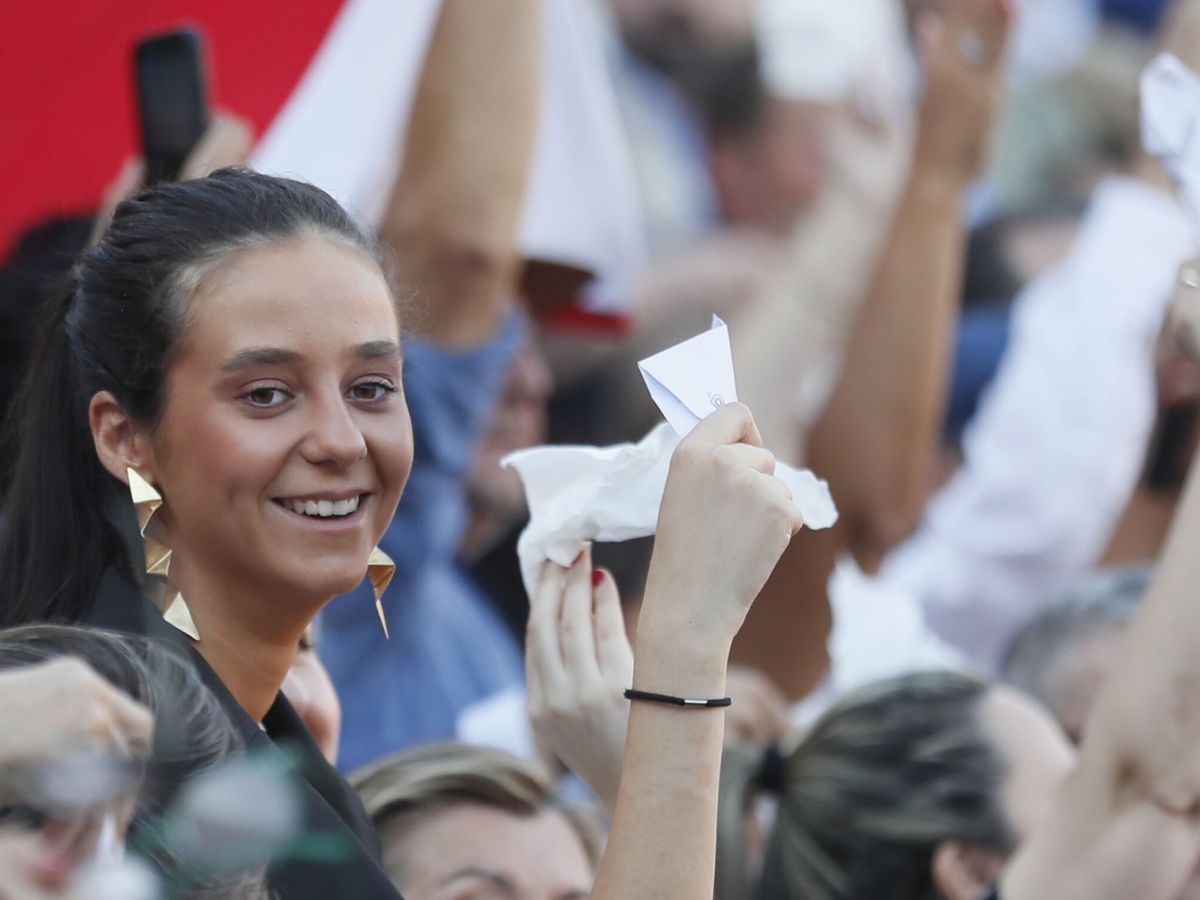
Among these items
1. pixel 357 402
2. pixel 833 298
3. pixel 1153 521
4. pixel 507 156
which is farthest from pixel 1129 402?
pixel 357 402

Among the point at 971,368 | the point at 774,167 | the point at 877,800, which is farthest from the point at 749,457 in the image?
the point at 774,167

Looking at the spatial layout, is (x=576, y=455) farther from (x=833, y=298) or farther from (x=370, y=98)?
(x=833, y=298)

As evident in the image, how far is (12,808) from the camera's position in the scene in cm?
132

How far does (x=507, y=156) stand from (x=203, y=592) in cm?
151

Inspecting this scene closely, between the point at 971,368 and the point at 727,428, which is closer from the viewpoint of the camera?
the point at 727,428

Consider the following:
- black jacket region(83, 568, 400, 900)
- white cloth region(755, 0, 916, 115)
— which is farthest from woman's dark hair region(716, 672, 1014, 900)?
white cloth region(755, 0, 916, 115)

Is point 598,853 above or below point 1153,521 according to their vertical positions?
above

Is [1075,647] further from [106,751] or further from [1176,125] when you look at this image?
[106,751]

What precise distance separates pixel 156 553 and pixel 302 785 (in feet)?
0.89

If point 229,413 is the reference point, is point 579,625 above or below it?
below

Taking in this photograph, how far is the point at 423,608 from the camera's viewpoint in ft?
11.1

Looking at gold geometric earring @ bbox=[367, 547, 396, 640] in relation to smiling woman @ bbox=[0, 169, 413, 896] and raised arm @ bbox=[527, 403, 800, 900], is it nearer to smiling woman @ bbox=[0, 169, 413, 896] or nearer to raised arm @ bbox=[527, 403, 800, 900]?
smiling woman @ bbox=[0, 169, 413, 896]

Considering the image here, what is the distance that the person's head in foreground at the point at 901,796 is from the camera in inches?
110

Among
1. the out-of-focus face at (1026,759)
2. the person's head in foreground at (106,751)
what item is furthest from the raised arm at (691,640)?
the out-of-focus face at (1026,759)
